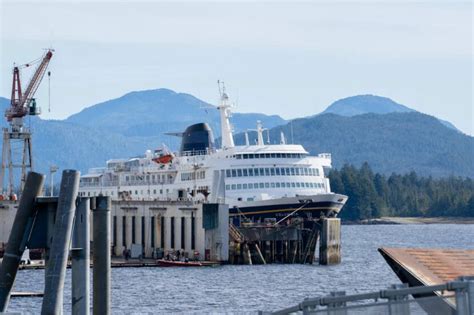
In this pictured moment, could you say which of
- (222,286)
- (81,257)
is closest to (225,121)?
(222,286)

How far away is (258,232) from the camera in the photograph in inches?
3150

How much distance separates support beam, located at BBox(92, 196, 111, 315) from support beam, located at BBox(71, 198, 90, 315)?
1.42 metres

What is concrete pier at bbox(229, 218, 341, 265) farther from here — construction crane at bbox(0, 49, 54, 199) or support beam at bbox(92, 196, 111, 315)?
support beam at bbox(92, 196, 111, 315)

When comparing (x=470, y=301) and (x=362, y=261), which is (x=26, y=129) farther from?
(x=470, y=301)

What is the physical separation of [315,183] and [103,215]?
76.1 m

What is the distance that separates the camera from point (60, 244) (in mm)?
24438

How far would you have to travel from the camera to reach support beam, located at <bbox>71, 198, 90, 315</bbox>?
2527 centimetres

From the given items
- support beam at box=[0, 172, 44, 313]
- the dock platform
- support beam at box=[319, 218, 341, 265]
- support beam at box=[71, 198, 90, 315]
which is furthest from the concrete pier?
support beam at box=[0, 172, 44, 313]

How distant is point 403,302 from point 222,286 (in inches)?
1816

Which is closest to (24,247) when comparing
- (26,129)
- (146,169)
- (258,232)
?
(258,232)

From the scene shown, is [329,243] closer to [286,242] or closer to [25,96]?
[286,242]

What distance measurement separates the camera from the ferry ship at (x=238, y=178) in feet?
315

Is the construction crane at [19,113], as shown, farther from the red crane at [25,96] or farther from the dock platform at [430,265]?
the dock platform at [430,265]

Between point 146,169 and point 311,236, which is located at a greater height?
point 146,169
